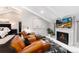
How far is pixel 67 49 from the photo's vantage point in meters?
1.96

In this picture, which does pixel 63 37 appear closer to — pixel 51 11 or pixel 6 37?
pixel 51 11

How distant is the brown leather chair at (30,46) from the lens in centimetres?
192

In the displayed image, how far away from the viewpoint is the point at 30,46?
1.93 meters

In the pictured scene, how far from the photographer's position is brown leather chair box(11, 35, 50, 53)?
1917 mm

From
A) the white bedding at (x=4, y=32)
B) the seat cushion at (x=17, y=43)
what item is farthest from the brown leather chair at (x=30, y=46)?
the white bedding at (x=4, y=32)

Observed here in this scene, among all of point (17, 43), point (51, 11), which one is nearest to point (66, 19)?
point (51, 11)

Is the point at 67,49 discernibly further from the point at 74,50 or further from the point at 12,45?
the point at 12,45

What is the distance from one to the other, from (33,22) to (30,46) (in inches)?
14.1

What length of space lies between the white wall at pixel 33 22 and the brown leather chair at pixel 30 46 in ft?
0.58

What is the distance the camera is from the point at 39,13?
6.54 ft
